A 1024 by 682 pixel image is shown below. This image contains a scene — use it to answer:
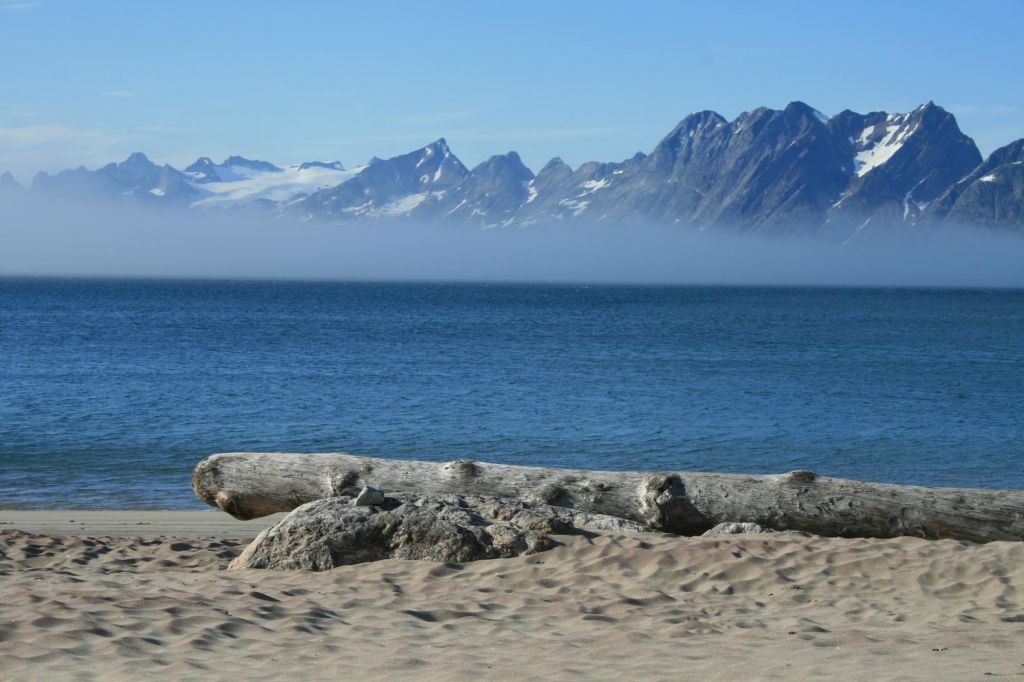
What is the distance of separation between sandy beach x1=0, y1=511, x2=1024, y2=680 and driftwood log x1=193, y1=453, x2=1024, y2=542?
73 centimetres

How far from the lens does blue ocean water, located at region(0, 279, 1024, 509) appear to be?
2222 centimetres

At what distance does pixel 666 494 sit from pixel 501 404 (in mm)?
19930

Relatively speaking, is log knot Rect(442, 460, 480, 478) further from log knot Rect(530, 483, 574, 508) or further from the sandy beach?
the sandy beach

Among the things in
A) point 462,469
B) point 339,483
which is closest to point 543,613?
point 462,469

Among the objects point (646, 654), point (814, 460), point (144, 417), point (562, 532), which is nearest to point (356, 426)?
point (144, 417)

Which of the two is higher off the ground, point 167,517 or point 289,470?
point 289,470

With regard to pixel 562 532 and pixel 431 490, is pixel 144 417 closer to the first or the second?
pixel 431 490

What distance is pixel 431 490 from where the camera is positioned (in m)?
12.6

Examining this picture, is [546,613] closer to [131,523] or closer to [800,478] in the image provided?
[800,478]

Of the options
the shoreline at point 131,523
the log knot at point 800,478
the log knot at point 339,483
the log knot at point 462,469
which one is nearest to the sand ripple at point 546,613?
the log knot at point 800,478

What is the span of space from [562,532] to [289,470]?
3.52 m

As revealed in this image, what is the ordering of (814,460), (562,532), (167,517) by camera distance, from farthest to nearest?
(814,460)
(167,517)
(562,532)

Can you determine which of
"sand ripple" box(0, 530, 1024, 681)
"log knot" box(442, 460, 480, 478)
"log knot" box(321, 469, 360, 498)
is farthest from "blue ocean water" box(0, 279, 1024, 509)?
"sand ripple" box(0, 530, 1024, 681)

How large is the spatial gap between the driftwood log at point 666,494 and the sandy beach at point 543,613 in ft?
2.41
